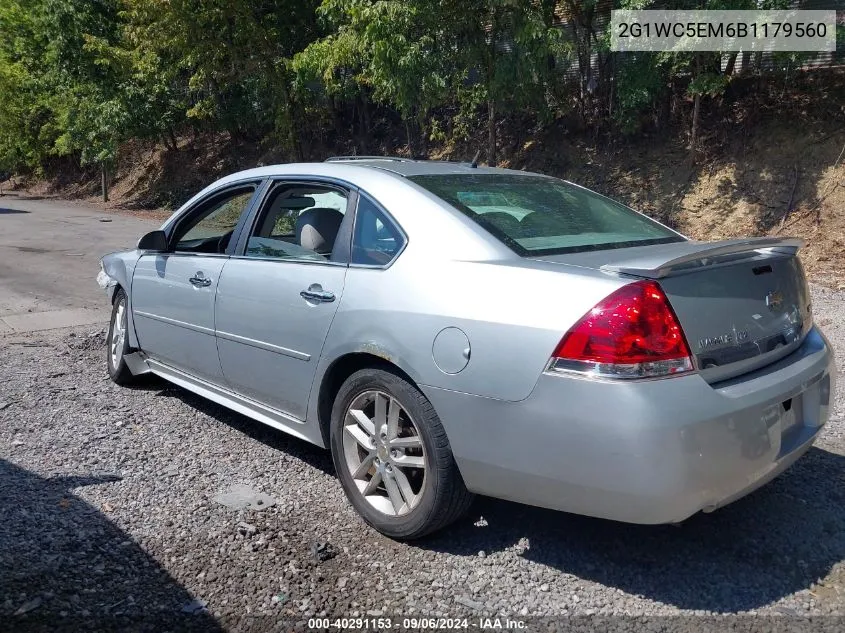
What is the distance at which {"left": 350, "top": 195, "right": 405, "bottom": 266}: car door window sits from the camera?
353 centimetres

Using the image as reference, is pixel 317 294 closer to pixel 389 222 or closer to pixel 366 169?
pixel 389 222

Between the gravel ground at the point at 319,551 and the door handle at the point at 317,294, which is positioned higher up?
the door handle at the point at 317,294

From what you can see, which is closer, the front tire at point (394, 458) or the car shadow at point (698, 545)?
the car shadow at point (698, 545)

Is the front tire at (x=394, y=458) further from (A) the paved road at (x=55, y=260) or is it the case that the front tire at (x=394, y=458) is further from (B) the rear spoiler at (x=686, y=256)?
(A) the paved road at (x=55, y=260)

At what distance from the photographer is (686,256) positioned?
2.87 metres

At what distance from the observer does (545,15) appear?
13609mm

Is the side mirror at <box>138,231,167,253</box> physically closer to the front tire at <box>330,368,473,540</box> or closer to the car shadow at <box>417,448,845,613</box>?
the front tire at <box>330,368,473,540</box>

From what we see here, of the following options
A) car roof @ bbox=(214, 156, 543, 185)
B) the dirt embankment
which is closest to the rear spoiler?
car roof @ bbox=(214, 156, 543, 185)

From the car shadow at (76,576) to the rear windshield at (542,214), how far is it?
203 cm

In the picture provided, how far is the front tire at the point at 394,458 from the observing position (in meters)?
3.18

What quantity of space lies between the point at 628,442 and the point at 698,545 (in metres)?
1.04

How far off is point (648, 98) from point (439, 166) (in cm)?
995

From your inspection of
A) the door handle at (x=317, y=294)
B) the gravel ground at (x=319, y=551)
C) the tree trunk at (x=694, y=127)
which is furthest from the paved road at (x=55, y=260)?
the tree trunk at (x=694, y=127)

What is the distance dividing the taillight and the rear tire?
152 inches
